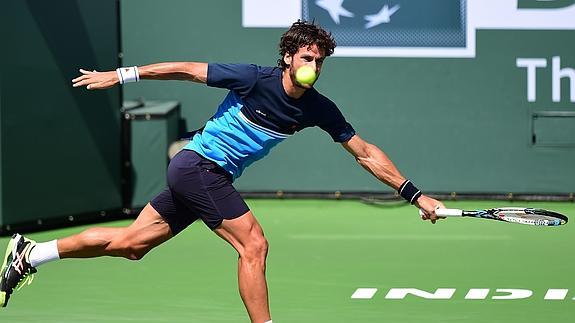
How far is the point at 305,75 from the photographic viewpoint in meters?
7.41

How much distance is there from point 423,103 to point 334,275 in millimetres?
4455

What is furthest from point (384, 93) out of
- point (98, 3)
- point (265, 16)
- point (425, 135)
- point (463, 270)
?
point (463, 270)

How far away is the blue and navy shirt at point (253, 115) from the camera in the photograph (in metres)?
7.65

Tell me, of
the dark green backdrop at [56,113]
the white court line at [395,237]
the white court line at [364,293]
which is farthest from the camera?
the white court line at [395,237]

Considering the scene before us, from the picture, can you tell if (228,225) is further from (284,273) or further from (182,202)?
(284,273)

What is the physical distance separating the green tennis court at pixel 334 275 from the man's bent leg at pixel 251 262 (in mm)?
1131

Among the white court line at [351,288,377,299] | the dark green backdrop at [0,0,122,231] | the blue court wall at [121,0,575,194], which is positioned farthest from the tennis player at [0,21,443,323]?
the blue court wall at [121,0,575,194]

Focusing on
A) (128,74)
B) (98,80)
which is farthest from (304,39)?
(98,80)

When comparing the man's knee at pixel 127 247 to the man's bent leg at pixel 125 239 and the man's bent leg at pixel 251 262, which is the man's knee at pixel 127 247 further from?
→ the man's bent leg at pixel 251 262

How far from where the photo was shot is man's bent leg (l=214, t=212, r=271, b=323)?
736 centimetres

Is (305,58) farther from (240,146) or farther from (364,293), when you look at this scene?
(364,293)

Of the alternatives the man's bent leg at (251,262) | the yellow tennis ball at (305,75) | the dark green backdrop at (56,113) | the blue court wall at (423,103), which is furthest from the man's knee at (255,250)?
the blue court wall at (423,103)

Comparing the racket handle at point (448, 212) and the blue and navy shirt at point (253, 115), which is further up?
the blue and navy shirt at point (253, 115)

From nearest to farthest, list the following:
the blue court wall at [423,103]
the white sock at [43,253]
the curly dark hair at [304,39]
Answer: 1. the curly dark hair at [304,39]
2. the white sock at [43,253]
3. the blue court wall at [423,103]
